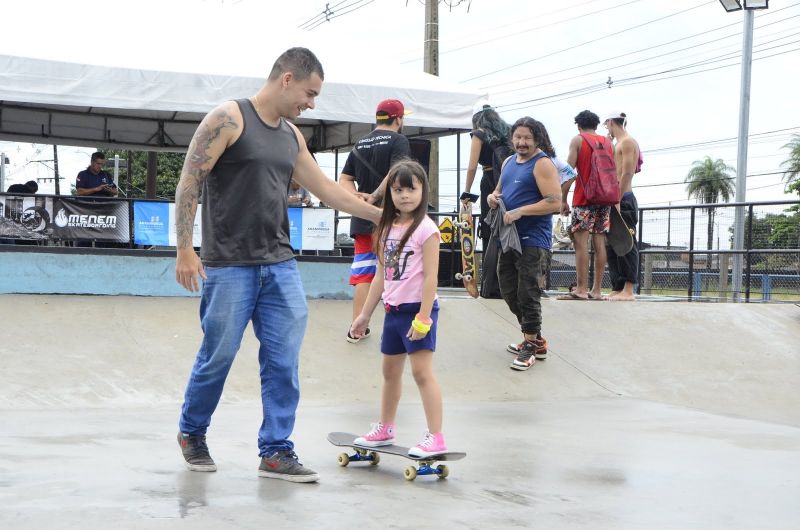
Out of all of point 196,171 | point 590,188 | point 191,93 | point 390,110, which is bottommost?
point 196,171

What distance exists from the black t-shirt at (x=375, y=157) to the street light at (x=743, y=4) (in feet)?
33.0

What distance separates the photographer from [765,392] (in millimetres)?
8211

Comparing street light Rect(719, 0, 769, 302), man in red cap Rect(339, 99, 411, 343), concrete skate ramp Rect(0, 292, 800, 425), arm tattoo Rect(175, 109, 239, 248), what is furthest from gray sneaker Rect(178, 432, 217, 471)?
street light Rect(719, 0, 769, 302)

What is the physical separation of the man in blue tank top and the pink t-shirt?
11.8 feet

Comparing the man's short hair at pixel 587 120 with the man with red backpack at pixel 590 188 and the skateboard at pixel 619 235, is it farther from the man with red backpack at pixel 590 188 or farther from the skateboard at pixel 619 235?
the skateboard at pixel 619 235

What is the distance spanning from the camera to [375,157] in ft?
25.6

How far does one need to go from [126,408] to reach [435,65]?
18.9 meters

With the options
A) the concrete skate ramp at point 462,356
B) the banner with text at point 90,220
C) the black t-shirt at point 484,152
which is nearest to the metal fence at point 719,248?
the concrete skate ramp at point 462,356

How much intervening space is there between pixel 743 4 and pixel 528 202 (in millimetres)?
9322

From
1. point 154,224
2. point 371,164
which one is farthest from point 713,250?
point 154,224

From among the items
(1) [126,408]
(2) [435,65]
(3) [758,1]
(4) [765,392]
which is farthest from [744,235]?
(2) [435,65]

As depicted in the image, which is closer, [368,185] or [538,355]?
[368,185]

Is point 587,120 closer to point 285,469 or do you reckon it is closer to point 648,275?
point 648,275

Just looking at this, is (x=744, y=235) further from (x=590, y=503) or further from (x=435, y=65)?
(x=435, y=65)
